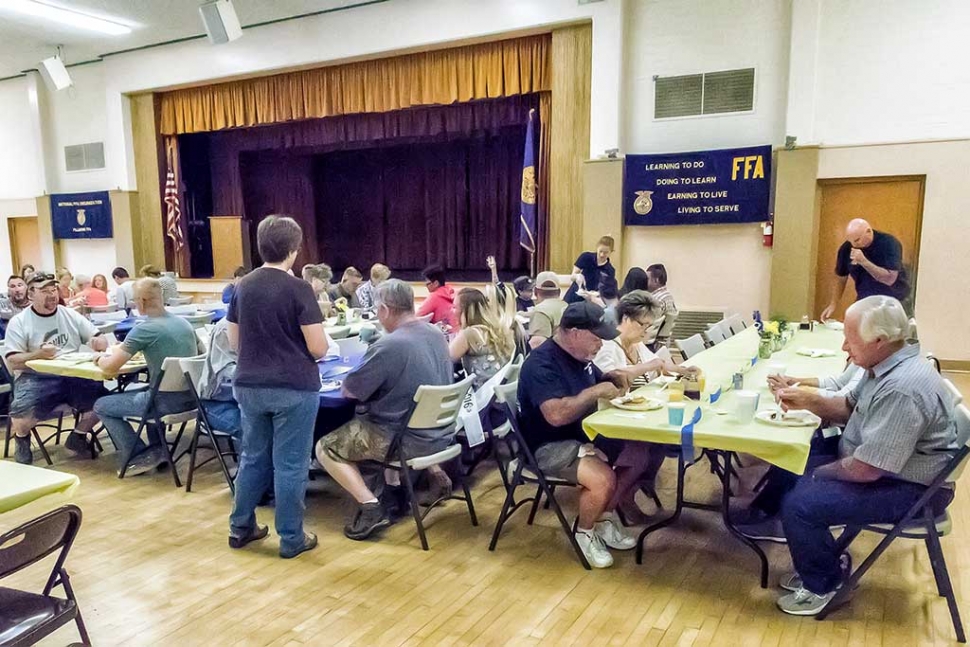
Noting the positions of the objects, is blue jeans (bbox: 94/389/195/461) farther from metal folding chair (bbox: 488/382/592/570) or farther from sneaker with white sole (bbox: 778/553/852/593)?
sneaker with white sole (bbox: 778/553/852/593)

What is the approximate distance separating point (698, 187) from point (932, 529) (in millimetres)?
5823

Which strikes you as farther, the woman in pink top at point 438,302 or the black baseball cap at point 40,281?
the woman in pink top at point 438,302

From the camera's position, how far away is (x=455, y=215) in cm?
1212

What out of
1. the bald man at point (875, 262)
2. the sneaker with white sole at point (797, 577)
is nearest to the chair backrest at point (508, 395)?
the sneaker with white sole at point (797, 577)

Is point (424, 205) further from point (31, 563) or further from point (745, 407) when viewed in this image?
point (31, 563)

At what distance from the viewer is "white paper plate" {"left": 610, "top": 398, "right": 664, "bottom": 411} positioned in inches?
111

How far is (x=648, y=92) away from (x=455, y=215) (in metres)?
4.95

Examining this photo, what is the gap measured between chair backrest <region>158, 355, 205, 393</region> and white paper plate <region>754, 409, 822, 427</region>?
3.03 metres

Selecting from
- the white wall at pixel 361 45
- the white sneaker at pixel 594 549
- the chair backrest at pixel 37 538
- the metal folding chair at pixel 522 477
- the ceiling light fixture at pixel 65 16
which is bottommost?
the white sneaker at pixel 594 549

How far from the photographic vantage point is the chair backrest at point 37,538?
165 cm

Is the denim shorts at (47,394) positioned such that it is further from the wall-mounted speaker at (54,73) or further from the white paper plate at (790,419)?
the wall-mounted speaker at (54,73)

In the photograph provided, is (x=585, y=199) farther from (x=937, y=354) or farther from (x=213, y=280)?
(x=213, y=280)

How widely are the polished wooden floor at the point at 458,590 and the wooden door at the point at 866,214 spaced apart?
14.8 ft

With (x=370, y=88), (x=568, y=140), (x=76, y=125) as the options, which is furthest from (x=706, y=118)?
(x=76, y=125)
